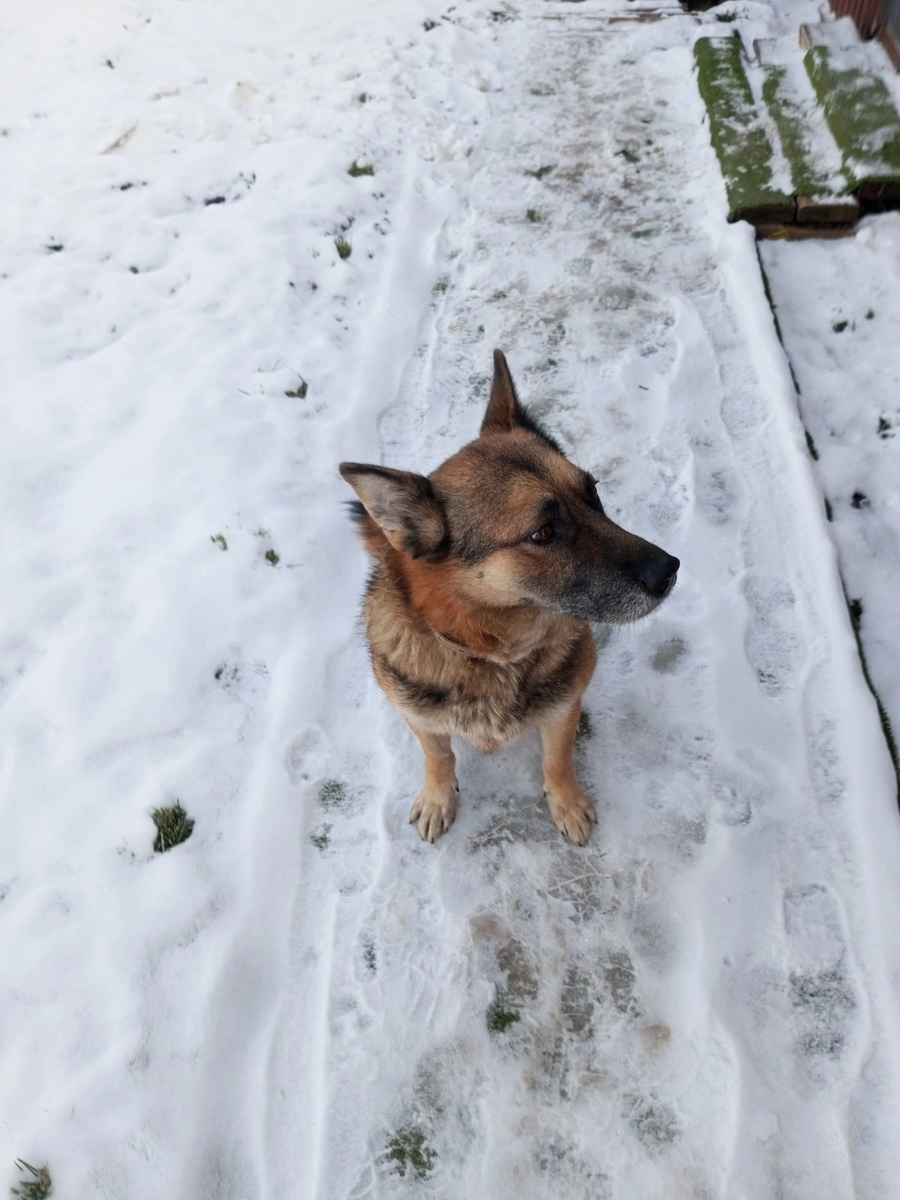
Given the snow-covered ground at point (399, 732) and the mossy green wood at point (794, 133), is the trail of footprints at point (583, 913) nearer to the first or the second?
the snow-covered ground at point (399, 732)

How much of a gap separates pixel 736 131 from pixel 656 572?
15.6ft

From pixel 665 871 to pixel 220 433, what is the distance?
3294 millimetres

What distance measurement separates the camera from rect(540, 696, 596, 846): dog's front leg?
2807mm

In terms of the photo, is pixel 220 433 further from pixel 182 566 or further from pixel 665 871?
pixel 665 871

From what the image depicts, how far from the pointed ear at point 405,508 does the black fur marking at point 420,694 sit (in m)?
0.48

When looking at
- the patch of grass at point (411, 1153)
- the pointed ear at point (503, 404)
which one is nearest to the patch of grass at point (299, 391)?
the pointed ear at point (503, 404)

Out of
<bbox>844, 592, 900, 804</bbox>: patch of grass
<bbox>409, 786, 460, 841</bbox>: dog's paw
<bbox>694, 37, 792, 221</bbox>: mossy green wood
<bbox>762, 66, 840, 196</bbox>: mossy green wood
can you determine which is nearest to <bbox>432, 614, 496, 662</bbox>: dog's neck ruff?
<bbox>409, 786, 460, 841</bbox>: dog's paw

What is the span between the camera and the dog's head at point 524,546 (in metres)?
2.33

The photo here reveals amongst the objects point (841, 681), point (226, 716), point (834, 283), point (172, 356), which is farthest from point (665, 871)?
point (172, 356)

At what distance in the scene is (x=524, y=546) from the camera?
235cm

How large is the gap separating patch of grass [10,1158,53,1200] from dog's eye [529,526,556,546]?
96.1 inches

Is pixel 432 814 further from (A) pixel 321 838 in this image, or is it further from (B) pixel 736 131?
(B) pixel 736 131

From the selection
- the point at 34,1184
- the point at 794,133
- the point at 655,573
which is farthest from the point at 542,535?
the point at 794,133

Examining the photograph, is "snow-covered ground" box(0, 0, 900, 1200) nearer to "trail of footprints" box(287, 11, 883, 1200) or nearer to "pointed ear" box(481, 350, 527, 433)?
"trail of footprints" box(287, 11, 883, 1200)
